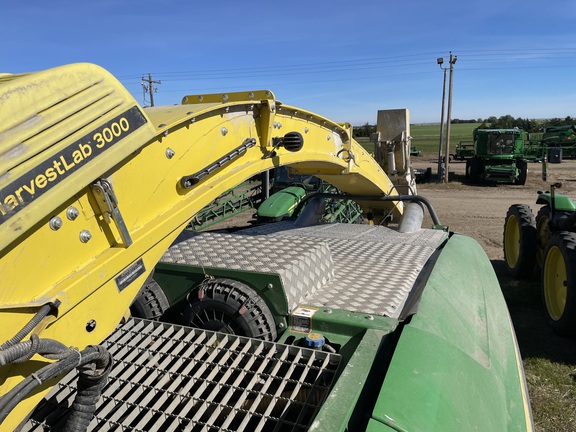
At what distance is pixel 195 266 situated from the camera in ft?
9.33

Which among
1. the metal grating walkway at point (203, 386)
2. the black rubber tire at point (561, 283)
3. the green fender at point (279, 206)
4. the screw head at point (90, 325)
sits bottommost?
the black rubber tire at point (561, 283)

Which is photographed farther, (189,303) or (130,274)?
(189,303)

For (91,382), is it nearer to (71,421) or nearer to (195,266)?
(71,421)

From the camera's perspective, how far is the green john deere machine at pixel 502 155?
18.9m

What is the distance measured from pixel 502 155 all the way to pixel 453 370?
18.9m

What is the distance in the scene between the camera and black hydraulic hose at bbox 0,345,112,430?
4.55 ft

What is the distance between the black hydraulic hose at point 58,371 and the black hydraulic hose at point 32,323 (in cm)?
15

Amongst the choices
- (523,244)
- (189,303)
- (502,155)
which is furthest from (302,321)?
(502,155)

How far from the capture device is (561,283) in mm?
5516

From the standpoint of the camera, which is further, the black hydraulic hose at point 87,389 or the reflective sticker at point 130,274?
the reflective sticker at point 130,274

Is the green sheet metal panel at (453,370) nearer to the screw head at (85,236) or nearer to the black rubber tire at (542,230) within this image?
Answer: the screw head at (85,236)

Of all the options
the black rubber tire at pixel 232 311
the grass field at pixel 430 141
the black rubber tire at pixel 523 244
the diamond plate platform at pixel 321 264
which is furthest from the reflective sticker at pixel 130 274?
the grass field at pixel 430 141

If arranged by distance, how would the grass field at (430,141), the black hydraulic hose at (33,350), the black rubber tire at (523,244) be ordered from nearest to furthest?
the black hydraulic hose at (33,350)
the black rubber tire at (523,244)
the grass field at (430,141)

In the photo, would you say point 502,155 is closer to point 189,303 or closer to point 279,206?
point 279,206
